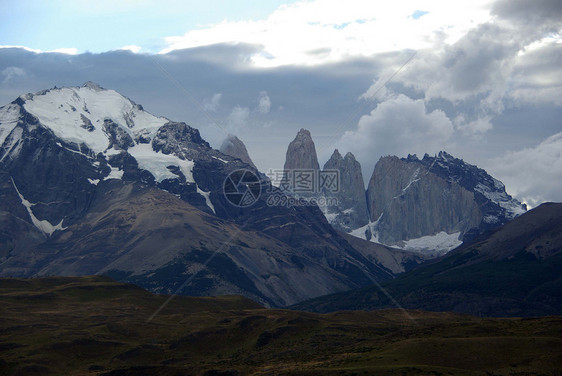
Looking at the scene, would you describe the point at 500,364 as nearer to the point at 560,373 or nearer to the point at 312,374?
the point at 560,373

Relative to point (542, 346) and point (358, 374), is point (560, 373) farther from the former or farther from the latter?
point (358, 374)

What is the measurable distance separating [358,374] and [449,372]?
21320mm

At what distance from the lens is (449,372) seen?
7377 inches

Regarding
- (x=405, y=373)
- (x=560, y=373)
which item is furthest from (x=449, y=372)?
(x=560, y=373)

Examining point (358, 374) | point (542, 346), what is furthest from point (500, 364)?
point (358, 374)

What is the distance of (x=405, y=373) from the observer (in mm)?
187875

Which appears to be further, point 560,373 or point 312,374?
point 312,374

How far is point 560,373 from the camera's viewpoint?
595ft

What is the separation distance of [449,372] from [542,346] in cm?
2868

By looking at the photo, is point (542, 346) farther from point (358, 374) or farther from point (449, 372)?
point (358, 374)

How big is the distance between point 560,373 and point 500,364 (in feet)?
53.0

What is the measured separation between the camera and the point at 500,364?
194 meters

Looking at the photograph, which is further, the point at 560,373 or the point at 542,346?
the point at 542,346

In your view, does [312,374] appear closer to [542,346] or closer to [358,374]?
[358,374]
